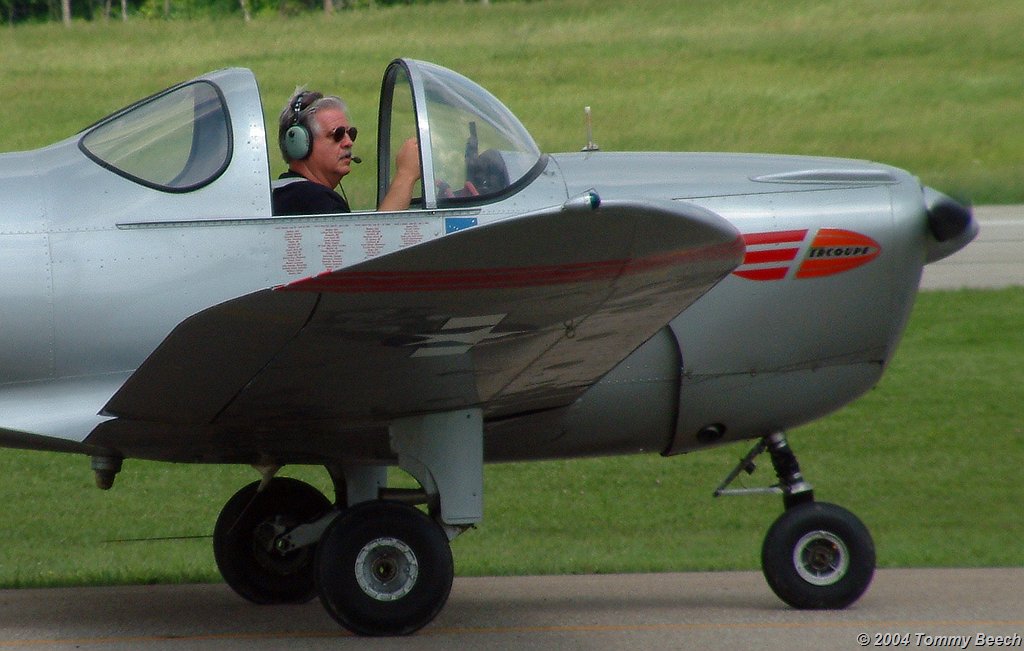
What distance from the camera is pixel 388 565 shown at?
5.59 metres

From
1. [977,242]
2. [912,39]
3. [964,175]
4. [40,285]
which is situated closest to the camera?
[40,285]

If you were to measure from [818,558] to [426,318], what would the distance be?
90.4 inches

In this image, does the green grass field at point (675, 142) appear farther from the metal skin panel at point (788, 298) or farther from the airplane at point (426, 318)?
the metal skin panel at point (788, 298)

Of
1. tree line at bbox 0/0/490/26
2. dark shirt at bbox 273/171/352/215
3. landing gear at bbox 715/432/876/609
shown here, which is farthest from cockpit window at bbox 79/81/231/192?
tree line at bbox 0/0/490/26

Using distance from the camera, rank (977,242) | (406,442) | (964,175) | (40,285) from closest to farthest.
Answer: (40,285), (406,442), (977,242), (964,175)

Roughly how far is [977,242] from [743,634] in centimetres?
1266

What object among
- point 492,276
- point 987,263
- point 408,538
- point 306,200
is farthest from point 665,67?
point 492,276

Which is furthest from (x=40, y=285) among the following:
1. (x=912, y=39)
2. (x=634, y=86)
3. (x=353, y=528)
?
(x=912, y=39)

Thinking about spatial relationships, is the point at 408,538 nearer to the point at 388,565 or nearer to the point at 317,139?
the point at 388,565

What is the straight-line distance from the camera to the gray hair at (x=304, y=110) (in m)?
5.95

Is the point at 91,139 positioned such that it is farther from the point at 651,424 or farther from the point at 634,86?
the point at 634,86

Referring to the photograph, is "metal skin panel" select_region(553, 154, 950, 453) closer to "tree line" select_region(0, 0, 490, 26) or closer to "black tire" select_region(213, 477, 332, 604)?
"black tire" select_region(213, 477, 332, 604)

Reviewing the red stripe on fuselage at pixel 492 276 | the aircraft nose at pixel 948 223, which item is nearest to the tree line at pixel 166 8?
the aircraft nose at pixel 948 223

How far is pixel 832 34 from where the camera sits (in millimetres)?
38875
